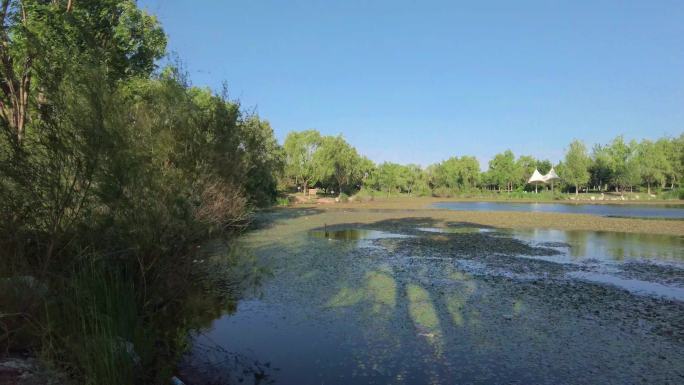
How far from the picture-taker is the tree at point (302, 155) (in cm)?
6694

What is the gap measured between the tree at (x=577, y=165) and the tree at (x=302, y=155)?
4348cm

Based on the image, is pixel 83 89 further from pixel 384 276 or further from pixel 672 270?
pixel 672 270

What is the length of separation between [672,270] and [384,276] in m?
7.67

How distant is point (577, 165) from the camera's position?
249ft

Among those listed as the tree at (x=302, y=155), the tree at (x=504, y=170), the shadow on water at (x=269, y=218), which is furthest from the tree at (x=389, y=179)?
the shadow on water at (x=269, y=218)

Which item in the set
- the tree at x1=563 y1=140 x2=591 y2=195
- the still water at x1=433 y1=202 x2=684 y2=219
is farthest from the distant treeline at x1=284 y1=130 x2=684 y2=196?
the still water at x1=433 y1=202 x2=684 y2=219

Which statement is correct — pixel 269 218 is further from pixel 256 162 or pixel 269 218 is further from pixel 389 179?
pixel 389 179

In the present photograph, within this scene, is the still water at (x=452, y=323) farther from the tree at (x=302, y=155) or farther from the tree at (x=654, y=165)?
the tree at (x=654, y=165)

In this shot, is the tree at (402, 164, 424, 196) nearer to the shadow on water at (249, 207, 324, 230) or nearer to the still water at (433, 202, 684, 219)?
the still water at (433, 202, 684, 219)

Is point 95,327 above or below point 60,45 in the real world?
below

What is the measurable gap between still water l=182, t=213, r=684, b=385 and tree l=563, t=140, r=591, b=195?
6802 centimetres

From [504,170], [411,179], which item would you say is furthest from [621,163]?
→ [411,179]

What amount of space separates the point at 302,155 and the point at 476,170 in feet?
139

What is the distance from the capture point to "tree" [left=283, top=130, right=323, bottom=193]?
2635 inches
